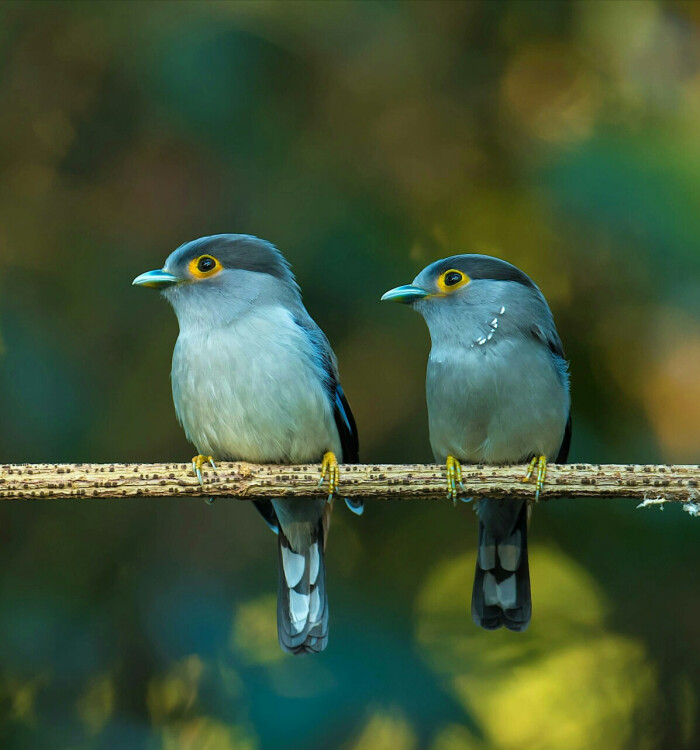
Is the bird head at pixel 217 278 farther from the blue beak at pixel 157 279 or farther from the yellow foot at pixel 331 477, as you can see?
the yellow foot at pixel 331 477

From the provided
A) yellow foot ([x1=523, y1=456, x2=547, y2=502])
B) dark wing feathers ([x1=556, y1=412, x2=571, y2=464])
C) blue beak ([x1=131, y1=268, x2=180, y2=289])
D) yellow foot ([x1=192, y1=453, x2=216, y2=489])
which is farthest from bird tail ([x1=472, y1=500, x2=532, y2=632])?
blue beak ([x1=131, y1=268, x2=180, y2=289])

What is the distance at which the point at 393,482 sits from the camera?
3561 millimetres

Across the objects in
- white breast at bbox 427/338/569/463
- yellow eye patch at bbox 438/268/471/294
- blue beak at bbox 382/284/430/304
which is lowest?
white breast at bbox 427/338/569/463

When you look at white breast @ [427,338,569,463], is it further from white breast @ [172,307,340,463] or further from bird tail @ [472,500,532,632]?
bird tail @ [472,500,532,632]


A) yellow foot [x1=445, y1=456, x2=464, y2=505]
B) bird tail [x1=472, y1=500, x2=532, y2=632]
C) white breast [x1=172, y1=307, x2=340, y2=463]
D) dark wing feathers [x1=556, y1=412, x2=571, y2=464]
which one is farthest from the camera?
bird tail [x1=472, y1=500, x2=532, y2=632]

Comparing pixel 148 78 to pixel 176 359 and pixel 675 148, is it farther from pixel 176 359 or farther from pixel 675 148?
pixel 675 148

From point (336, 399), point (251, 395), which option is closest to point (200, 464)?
point (251, 395)

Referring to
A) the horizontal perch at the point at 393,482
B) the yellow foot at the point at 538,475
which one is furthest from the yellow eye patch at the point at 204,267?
the yellow foot at the point at 538,475

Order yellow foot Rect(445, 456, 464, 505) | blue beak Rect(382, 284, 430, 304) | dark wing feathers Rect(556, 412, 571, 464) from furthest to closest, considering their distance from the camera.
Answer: dark wing feathers Rect(556, 412, 571, 464), blue beak Rect(382, 284, 430, 304), yellow foot Rect(445, 456, 464, 505)

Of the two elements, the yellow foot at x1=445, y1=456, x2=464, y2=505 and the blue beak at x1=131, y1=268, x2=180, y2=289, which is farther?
the blue beak at x1=131, y1=268, x2=180, y2=289

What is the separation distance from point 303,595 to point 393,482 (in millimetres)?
1136

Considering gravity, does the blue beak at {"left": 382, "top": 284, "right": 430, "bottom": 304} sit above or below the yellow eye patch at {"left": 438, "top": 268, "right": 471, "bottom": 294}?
below

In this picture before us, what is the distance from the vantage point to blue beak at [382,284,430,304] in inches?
152

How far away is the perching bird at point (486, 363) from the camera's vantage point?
12.9 ft
